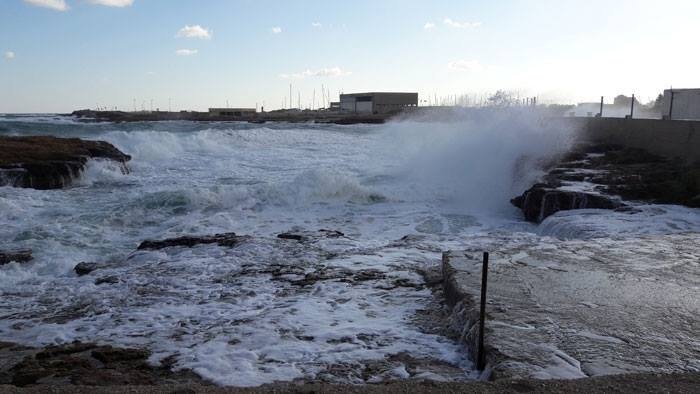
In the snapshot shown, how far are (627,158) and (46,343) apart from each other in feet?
52.2

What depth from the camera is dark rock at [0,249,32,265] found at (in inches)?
353

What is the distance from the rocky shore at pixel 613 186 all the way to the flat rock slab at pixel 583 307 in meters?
4.00

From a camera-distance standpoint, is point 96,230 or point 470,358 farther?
point 96,230

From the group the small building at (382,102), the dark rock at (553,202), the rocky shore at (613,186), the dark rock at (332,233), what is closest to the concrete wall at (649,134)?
the rocky shore at (613,186)

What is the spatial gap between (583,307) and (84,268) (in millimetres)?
7041

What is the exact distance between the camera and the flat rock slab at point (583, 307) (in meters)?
4.33

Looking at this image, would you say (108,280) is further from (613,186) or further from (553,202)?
(613,186)

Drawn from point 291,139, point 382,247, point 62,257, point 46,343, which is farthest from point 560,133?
point 291,139

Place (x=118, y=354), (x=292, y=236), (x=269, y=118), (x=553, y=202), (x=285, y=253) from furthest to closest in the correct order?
1. (x=269, y=118)
2. (x=553, y=202)
3. (x=292, y=236)
4. (x=285, y=253)
5. (x=118, y=354)

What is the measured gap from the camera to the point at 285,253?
944cm

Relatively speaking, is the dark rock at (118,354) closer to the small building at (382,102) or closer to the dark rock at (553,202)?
the dark rock at (553,202)

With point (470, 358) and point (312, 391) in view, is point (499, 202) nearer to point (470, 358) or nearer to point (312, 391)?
point (470, 358)

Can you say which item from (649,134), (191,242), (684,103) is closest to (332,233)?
(191,242)

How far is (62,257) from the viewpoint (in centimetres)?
949
